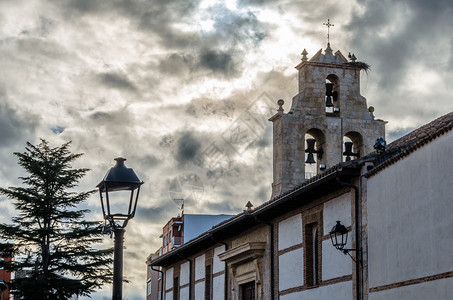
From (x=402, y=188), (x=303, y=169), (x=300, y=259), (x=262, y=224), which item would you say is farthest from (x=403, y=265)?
(x=303, y=169)

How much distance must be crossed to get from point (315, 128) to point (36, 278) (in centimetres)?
1452

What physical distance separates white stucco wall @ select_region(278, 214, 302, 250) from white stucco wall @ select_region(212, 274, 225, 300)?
580 centimetres

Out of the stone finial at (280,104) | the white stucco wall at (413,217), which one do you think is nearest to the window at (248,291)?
the stone finial at (280,104)

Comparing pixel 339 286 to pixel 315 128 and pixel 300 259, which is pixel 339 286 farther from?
pixel 315 128

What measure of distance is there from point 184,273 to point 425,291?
2058cm

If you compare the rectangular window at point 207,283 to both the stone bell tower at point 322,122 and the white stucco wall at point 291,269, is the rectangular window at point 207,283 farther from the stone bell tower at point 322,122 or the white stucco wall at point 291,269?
the white stucco wall at point 291,269

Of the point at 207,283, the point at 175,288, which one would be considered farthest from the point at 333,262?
the point at 175,288

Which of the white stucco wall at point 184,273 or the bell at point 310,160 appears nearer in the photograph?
A: the bell at point 310,160

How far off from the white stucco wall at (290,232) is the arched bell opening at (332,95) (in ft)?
30.6

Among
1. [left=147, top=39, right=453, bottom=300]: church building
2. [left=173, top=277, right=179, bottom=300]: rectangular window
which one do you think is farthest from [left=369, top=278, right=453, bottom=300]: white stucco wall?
[left=173, top=277, right=179, bottom=300]: rectangular window

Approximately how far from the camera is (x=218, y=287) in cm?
2775

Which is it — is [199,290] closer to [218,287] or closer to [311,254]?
[218,287]

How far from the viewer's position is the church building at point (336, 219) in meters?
13.6

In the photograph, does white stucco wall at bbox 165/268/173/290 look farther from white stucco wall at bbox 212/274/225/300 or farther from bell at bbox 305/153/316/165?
bell at bbox 305/153/316/165
